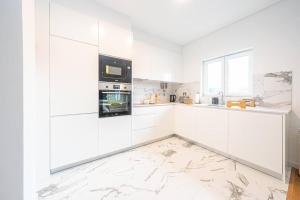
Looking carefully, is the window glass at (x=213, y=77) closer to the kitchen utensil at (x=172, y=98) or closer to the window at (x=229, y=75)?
the window at (x=229, y=75)

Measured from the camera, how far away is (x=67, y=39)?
66.8 inches

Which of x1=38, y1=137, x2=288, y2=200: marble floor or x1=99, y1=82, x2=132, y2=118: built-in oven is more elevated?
x1=99, y1=82, x2=132, y2=118: built-in oven

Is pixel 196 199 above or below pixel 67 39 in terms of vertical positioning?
below

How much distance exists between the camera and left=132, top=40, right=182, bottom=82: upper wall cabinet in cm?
276

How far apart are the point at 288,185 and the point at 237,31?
2454 millimetres

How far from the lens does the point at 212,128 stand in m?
2.33

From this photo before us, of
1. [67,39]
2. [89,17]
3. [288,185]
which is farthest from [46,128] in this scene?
[288,185]

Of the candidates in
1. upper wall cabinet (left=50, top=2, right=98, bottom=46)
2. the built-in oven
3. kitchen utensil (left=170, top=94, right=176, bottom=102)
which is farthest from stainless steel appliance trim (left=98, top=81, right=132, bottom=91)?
kitchen utensil (left=170, top=94, right=176, bottom=102)

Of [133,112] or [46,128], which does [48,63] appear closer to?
[46,128]

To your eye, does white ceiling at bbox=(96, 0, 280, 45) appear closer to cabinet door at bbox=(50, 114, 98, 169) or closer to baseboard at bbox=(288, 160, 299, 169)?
cabinet door at bbox=(50, 114, 98, 169)

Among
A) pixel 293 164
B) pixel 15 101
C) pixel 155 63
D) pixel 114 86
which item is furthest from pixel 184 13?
pixel 293 164

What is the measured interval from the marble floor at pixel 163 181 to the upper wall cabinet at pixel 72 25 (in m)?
1.81

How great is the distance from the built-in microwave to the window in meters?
1.99

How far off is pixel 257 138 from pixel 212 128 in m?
0.67
